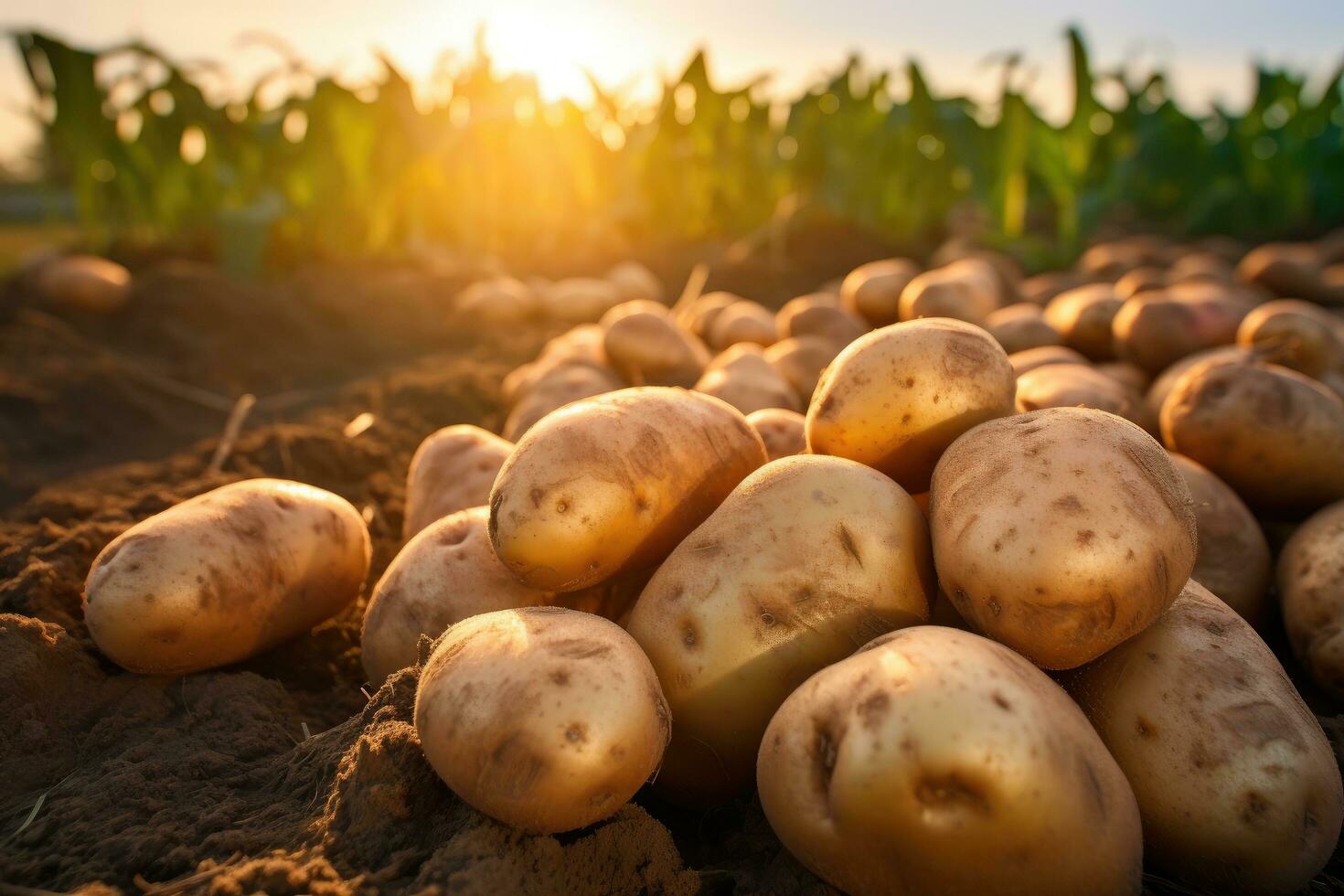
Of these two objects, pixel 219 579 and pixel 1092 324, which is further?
pixel 1092 324

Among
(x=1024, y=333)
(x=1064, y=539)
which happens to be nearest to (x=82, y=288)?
(x=1024, y=333)

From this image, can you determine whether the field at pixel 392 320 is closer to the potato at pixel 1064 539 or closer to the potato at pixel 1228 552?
the potato at pixel 1064 539

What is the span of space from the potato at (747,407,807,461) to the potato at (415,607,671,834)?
3.07ft

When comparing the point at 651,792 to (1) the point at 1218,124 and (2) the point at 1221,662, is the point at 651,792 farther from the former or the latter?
(1) the point at 1218,124

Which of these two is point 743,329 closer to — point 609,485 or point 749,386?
point 749,386

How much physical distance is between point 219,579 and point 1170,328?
3.25 m

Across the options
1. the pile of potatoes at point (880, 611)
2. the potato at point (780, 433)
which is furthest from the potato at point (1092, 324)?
the potato at point (780, 433)

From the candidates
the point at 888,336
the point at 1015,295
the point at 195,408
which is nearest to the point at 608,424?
the point at 888,336

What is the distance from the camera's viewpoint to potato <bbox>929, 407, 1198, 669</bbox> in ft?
5.07

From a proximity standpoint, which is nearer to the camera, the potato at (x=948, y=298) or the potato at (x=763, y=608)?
the potato at (x=763, y=608)

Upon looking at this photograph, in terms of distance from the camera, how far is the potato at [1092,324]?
12.4 ft

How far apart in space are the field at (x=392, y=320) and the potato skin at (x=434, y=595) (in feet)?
0.76

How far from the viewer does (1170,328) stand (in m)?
3.35

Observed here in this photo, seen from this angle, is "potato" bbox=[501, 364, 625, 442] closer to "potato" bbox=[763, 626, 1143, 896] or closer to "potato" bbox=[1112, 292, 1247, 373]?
"potato" bbox=[763, 626, 1143, 896]
